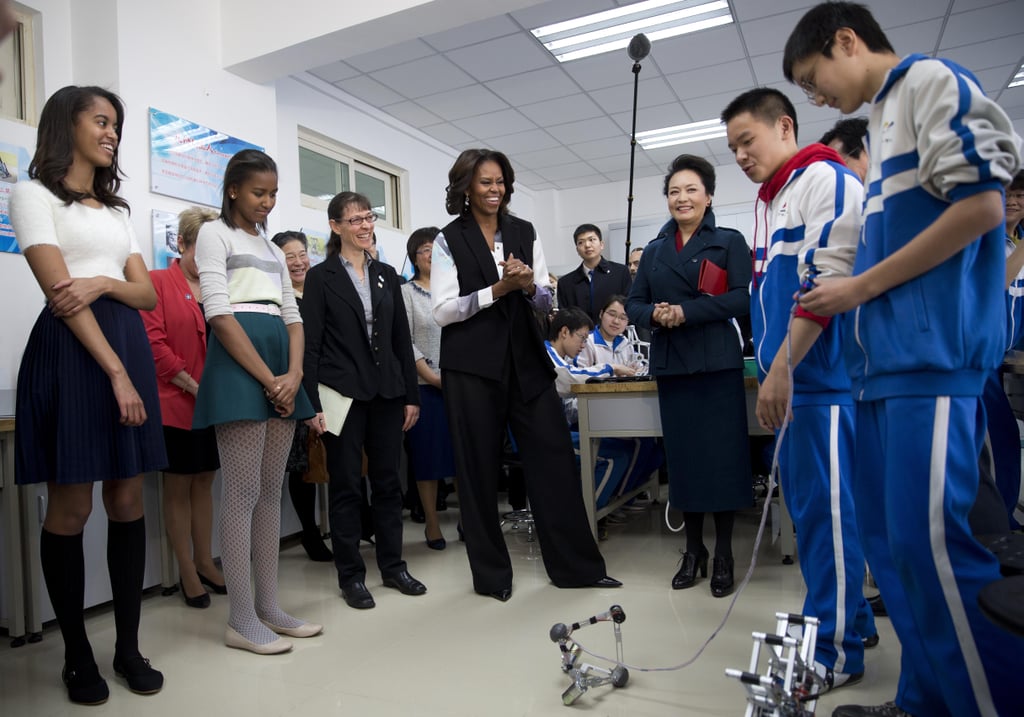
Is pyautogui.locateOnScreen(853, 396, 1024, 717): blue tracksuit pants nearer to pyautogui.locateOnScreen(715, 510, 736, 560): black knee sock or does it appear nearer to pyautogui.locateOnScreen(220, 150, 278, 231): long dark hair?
pyautogui.locateOnScreen(715, 510, 736, 560): black knee sock

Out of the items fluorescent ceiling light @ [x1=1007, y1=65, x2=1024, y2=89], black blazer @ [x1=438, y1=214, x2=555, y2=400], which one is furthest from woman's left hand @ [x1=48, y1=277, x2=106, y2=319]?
fluorescent ceiling light @ [x1=1007, y1=65, x2=1024, y2=89]

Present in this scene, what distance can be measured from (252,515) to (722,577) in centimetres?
147

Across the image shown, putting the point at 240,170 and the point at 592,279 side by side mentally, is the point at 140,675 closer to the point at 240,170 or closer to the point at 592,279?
the point at 240,170

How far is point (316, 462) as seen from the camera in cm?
301

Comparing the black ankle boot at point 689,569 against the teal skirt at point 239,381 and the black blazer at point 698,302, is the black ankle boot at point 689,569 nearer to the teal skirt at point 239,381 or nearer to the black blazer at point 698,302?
the black blazer at point 698,302

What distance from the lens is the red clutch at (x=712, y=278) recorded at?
2.37 metres

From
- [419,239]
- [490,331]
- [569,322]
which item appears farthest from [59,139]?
[569,322]

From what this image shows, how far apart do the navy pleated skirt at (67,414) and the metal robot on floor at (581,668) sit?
109 cm

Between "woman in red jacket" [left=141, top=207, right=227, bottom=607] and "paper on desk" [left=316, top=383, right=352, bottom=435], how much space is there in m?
0.48

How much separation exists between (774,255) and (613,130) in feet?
17.7

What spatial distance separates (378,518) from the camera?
2.54 meters

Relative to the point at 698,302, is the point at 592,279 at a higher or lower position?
higher

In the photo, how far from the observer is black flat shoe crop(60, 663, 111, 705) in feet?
5.49

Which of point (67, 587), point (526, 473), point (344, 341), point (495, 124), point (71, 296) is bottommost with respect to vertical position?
point (67, 587)
